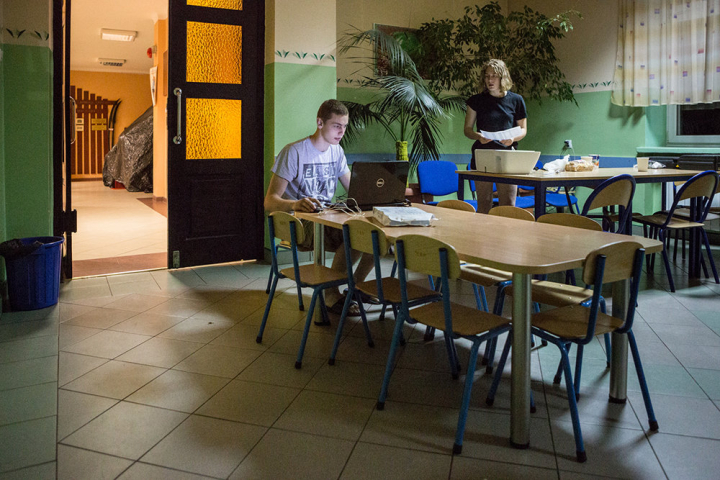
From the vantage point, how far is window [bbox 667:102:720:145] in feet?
19.4

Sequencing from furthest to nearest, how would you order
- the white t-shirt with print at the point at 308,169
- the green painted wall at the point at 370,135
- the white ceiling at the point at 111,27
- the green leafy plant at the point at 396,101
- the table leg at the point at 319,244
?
the white ceiling at the point at 111,27, the green painted wall at the point at 370,135, the green leafy plant at the point at 396,101, the white t-shirt with print at the point at 308,169, the table leg at the point at 319,244

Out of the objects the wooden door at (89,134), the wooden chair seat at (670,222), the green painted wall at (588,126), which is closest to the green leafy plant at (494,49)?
the green painted wall at (588,126)

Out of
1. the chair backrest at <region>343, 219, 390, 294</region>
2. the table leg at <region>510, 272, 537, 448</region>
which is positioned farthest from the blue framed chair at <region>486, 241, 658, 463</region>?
the chair backrest at <region>343, 219, 390, 294</region>

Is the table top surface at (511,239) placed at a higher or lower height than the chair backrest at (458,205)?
lower

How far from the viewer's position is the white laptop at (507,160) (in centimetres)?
400

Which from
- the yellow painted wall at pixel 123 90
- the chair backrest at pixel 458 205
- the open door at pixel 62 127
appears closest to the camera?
the chair backrest at pixel 458 205

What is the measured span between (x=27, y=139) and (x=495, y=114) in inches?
125

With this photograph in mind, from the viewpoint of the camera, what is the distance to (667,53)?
5.85 meters

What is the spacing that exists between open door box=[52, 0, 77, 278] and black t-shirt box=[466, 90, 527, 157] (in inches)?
113

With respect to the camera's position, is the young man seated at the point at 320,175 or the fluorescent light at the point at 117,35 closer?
the young man seated at the point at 320,175

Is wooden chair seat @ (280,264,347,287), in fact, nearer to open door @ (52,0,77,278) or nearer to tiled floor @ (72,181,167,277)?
open door @ (52,0,77,278)

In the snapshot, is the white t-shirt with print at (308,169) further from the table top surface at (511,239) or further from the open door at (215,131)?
the open door at (215,131)

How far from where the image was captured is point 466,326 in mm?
2234

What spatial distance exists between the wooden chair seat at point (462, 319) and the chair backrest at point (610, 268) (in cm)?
33
